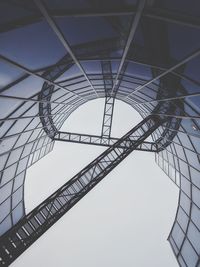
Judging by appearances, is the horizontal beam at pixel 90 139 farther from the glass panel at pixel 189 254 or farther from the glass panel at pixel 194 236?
the glass panel at pixel 189 254

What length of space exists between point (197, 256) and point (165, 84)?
33.8 ft

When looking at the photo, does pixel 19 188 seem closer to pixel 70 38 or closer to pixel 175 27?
pixel 70 38

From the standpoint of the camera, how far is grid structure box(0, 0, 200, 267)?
480 cm

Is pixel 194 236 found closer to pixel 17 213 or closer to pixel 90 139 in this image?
pixel 90 139

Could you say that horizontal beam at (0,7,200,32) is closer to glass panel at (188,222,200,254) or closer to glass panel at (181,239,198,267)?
glass panel at (188,222,200,254)

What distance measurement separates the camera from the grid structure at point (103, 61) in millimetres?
4803

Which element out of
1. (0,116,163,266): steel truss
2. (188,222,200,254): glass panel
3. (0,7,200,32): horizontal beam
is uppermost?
(0,7,200,32): horizontal beam

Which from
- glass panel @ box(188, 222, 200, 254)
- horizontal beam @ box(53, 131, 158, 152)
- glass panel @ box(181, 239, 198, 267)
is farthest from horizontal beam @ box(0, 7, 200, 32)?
horizontal beam @ box(53, 131, 158, 152)

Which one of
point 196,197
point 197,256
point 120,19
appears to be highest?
point 120,19

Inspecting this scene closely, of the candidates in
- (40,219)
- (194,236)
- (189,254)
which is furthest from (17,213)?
(194,236)

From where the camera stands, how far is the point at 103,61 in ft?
34.3

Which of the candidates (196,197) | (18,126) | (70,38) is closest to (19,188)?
(18,126)

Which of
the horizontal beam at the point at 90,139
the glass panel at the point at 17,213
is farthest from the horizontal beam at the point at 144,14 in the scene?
the horizontal beam at the point at 90,139

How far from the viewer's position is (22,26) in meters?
5.38
